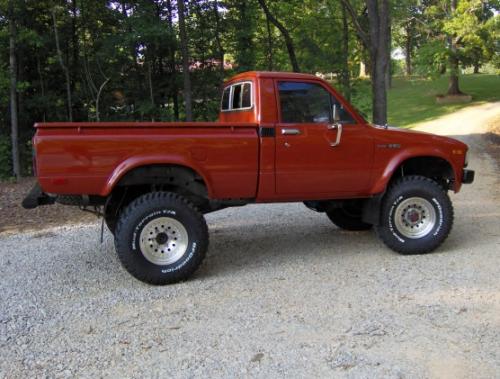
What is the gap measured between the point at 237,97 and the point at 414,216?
243 cm

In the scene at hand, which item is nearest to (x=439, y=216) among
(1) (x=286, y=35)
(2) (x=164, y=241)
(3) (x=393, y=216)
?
(3) (x=393, y=216)

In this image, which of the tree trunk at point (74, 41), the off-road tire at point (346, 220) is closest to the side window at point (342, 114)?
the off-road tire at point (346, 220)

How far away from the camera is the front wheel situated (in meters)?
5.94

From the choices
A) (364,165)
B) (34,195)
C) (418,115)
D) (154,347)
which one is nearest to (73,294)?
(34,195)

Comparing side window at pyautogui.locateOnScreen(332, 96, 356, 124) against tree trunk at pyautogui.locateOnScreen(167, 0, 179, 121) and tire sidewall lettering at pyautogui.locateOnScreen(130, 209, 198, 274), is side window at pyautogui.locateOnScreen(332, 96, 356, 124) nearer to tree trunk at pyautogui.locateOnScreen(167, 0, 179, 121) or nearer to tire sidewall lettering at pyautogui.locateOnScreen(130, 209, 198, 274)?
tire sidewall lettering at pyautogui.locateOnScreen(130, 209, 198, 274)

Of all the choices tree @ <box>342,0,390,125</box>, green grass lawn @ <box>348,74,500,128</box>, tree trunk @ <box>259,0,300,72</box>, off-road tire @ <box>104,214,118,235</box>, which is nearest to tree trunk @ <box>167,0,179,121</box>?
tree trunk @ <box>259,0,300,72</box>

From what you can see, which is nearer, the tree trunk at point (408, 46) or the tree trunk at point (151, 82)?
the tree trunk at point (151, 82)

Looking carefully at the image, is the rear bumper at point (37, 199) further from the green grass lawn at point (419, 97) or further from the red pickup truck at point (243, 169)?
the green grass lawn at point (419, 97)

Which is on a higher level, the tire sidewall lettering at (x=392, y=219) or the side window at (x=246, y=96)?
the side window at (x=246, y=96)

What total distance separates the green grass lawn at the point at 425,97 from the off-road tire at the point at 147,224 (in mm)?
20998

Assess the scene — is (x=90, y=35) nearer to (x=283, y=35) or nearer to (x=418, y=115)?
(x=283, y=35)

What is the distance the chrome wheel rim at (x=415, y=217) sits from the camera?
19.6 feet

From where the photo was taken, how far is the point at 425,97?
117 feet

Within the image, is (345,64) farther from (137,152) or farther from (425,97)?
(425,97)
